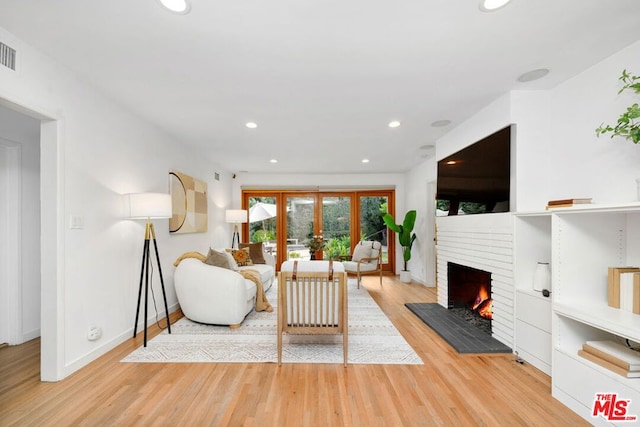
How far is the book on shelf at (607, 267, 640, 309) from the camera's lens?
1.98m

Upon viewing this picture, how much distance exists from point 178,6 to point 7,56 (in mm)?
1295

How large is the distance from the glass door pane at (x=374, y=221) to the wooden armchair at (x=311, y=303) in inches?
186

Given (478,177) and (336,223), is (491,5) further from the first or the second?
(336,223)

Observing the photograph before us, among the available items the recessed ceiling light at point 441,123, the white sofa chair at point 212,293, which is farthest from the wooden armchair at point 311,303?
the recessed ceiling light at point 441,123

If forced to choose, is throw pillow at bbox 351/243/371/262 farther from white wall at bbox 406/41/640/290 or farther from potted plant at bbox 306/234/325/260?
white wall at bbox 406/41/640/290

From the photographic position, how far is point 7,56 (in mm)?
1965

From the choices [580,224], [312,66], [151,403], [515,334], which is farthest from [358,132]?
[151,403]

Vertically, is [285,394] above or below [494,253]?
below

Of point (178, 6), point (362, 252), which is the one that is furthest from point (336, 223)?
point (178, 6)

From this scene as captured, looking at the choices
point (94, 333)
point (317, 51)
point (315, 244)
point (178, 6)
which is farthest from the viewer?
point (315, 244)

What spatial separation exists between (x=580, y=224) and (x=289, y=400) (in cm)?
237

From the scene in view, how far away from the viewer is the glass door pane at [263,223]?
292 inches

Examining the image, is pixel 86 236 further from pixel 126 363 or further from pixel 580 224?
pixel 580 224

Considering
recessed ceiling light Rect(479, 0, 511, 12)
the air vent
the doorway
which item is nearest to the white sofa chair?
the doorway
